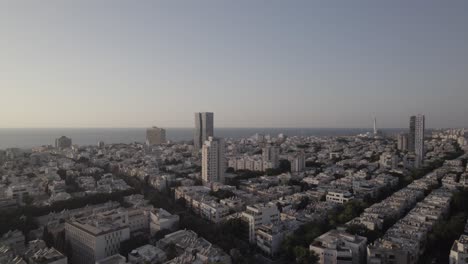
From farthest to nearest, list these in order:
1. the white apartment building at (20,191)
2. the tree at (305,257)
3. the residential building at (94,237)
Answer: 1. the white apartment building at (20,191)
2. the residential building at (94,237)
3. the tree at (305,257)

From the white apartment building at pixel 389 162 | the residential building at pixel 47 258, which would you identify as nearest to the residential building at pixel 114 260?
the residential building at pixel 47 258

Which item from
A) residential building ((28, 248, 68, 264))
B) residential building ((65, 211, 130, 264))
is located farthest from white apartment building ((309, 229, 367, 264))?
residential building ((28, 248, 68, 264))

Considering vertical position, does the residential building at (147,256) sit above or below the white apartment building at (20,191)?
below

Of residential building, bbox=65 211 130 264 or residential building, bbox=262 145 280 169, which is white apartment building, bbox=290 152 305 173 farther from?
residential building, bbox=65 211 130 264

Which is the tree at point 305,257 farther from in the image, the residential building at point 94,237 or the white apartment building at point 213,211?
the residential building at point 94,237

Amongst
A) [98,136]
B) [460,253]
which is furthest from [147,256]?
[98,136]

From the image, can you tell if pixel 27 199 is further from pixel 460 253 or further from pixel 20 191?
pixel 460 253

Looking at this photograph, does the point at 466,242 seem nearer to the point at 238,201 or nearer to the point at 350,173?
the point at 238,201

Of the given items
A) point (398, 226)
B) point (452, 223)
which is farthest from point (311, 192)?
point (452, 223)

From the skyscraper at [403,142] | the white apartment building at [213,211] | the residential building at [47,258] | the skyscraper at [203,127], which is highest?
the skyscraper at [203,127]
